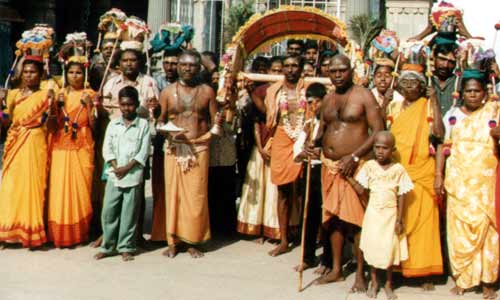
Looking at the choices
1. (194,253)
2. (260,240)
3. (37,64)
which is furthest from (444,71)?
(37,64)

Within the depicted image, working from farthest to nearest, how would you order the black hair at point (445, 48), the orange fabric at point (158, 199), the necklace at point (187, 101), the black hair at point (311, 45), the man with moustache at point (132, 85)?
the black hair at point (311, 45) < the orange fabric at point (158, 199) < the man with moustache at point (132, 85) < the necklace at point (187, 101) < the black hair at point (445, 48)

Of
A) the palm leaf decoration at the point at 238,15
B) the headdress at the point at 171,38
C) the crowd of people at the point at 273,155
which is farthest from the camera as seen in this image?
the palm leaf decoration at the point at 238,15

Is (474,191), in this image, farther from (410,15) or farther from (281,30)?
(410,15)

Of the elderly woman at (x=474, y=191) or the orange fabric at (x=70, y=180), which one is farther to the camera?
the orange fabric at (x=70, y=180)

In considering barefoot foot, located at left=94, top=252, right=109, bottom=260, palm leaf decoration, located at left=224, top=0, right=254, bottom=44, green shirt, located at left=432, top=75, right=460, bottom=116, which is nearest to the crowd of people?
green shirt, located at left=432, top=75, right=460, bottom=116

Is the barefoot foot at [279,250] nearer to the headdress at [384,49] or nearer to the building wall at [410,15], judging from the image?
the headdress at [384,49]

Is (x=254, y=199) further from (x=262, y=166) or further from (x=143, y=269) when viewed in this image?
(x=143, y=269)

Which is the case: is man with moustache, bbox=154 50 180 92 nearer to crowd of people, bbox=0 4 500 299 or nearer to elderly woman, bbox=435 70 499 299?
crowd of people, bbox=0 4 500 299

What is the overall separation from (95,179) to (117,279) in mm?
1646

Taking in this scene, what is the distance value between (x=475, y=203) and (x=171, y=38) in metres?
3.81

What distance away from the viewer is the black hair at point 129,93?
6.36 meters

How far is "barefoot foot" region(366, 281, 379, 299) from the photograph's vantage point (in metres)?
5.38

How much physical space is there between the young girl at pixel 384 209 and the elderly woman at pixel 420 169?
0.54 feet

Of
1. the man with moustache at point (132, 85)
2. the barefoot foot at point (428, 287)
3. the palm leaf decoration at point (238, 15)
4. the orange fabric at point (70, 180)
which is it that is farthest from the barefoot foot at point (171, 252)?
the palm leaf decoration at point (238, 15)
